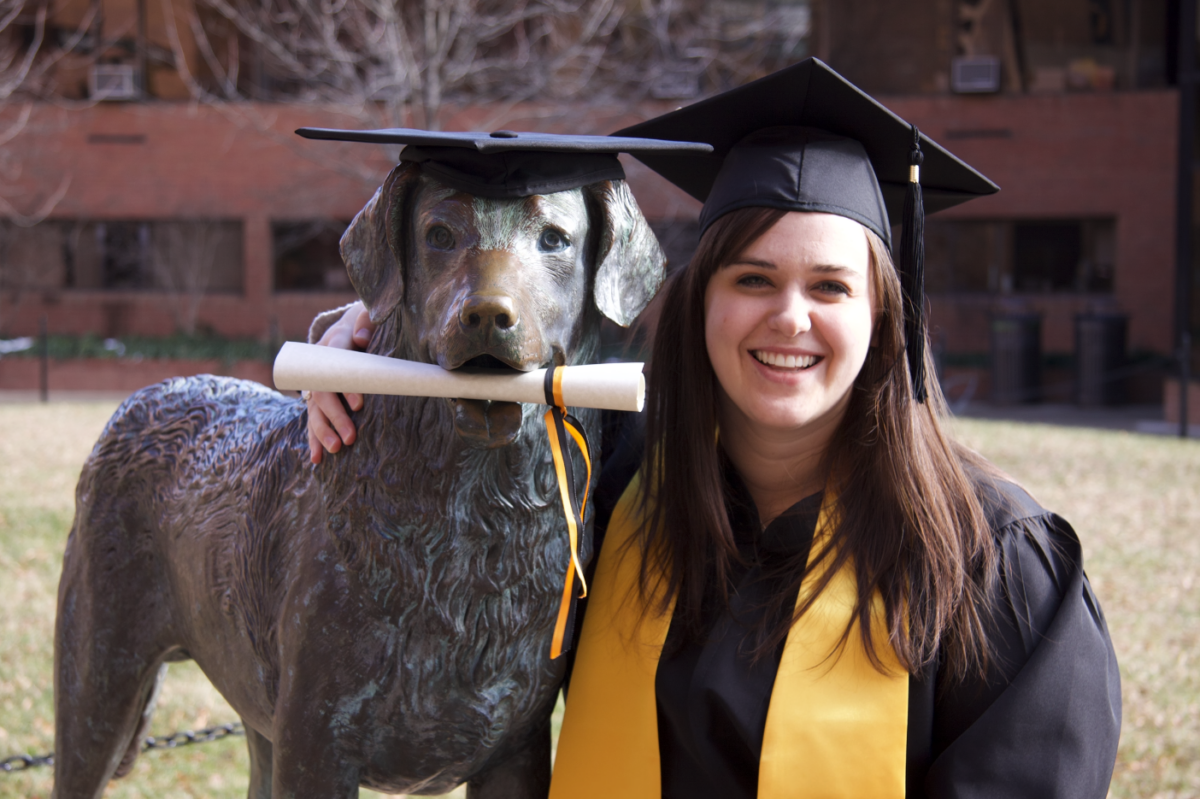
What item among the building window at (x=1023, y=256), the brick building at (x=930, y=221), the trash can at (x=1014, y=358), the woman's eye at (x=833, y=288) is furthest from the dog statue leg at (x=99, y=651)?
the building window at (x=1023, y=256)

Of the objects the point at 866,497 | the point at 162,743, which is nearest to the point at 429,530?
the point at 866,497

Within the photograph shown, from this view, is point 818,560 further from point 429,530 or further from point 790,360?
point 429,530

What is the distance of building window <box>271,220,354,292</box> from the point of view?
69.7 ft

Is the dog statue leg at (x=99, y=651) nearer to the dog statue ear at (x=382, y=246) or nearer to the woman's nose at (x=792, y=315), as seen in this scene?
the dog statue ear at (x=382, y=246)

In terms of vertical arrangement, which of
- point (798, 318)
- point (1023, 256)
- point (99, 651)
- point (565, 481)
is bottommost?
point (99, 651)

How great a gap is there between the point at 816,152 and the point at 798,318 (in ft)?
1.40

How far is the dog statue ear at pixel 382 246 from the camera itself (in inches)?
73.0

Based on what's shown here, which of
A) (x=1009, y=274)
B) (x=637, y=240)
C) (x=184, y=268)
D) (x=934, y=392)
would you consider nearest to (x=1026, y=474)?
(x=934, y=392)

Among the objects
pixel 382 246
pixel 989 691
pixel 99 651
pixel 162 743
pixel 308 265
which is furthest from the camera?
pixel 308 265

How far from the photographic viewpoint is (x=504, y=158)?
178cm

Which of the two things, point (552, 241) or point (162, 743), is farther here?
point (162, 743)

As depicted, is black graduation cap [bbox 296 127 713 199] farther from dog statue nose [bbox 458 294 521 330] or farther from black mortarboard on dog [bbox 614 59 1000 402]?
black mortarboard on dog [bbox 614 59 1000 402]

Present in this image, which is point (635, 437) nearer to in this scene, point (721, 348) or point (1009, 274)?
point (721, 348)

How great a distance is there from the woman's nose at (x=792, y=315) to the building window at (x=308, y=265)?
2000 cm
